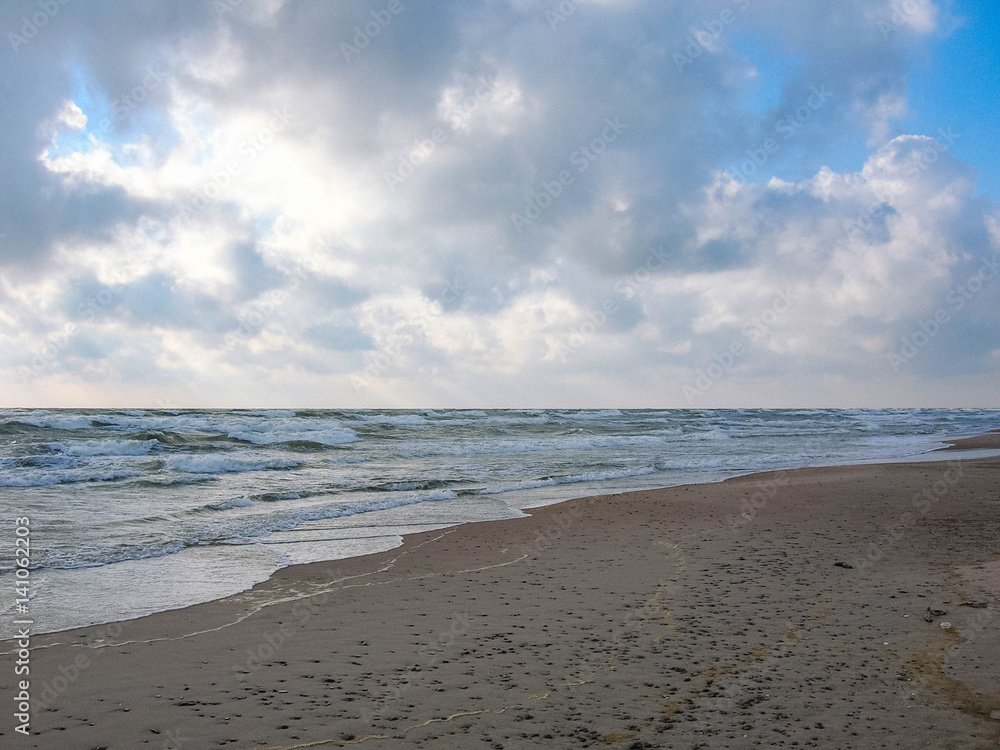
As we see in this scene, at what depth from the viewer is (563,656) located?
17.2 ft

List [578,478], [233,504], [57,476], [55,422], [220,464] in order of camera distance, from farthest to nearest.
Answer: [55,422] < [220,464] < [578,478] < [57,476] < [233,504]

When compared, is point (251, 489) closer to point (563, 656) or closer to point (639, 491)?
point (639, 491)

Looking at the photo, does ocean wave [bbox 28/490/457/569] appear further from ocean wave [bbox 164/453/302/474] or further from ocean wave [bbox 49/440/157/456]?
ocean wave [bbox 49/440/157/456]

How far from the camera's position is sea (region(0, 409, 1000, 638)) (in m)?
8.12

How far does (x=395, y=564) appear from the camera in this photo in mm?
8805

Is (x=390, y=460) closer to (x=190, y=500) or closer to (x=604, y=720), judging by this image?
(x=190, y=500)

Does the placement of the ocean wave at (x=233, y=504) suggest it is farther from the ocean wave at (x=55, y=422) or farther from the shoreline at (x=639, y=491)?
the ocean wave at (x=55, y=422)

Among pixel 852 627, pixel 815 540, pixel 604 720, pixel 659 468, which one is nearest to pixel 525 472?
pixel 659 468

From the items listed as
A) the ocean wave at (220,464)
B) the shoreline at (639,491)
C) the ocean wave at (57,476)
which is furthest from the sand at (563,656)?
the ocean wave at (220,464)

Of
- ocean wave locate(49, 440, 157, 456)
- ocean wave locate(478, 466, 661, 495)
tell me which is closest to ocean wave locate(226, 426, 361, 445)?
ocean wave locate(49, 440, 157, 456)

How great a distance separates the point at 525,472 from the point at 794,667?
1634 centimetres

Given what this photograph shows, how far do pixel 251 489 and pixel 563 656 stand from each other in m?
13.3

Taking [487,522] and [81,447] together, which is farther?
[81,447]

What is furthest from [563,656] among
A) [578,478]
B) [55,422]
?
[55,422]
